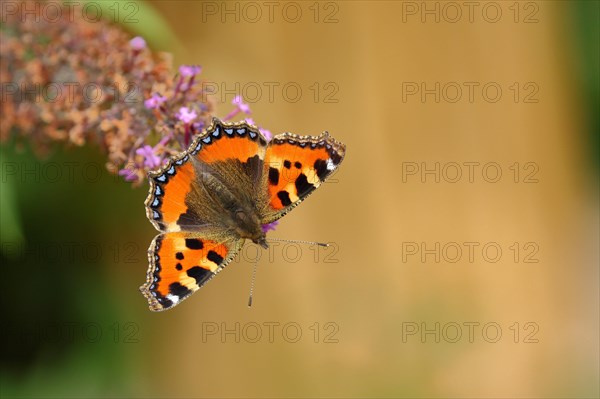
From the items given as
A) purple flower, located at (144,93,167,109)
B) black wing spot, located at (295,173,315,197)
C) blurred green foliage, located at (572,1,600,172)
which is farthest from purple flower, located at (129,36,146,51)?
blurred green foliage, located at (572,1,600,172)

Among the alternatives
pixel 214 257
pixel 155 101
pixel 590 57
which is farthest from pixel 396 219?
pixel 155 101

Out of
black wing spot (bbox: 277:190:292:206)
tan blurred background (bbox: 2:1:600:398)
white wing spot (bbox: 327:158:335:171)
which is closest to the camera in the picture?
white wing spot (bbox: 327:158:335:171)

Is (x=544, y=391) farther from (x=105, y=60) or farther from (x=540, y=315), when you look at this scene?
(x=105, y=60)

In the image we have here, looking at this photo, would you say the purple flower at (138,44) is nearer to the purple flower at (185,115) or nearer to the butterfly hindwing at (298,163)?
the purple flower at (185,115)

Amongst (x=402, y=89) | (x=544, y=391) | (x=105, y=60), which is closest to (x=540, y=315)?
(x=544, y=391)

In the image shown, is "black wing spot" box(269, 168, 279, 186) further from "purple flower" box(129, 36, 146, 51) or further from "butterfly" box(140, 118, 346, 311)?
"purple flower" box(129, 36, 146, 51)

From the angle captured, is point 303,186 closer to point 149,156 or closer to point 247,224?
point 247,224

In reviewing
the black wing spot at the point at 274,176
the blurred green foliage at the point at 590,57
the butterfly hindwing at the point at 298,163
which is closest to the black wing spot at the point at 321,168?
the butterfly hindwing at the point at 298,163
